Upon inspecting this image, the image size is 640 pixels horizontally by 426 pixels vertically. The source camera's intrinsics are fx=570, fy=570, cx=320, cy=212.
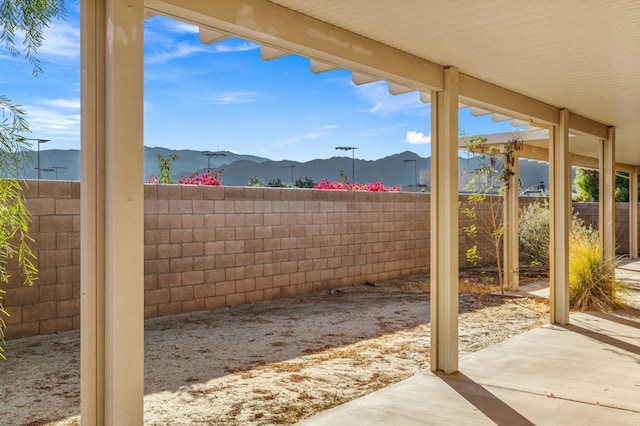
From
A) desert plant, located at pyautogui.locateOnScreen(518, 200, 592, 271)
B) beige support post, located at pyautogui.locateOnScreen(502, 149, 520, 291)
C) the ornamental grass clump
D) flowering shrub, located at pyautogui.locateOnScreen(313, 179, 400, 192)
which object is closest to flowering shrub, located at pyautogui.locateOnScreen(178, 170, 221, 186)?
flowering shrub, located at pyautogui.locateOnScreen(313, 179, 400, 192)

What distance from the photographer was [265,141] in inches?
1549

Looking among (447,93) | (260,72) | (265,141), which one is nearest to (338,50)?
(447,93)

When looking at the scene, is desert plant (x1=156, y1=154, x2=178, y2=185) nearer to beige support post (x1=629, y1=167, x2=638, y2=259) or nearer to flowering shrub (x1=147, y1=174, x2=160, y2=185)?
flowering shrub (x1=147, y1=174, x2=160, y2=185)

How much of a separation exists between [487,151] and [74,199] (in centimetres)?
586

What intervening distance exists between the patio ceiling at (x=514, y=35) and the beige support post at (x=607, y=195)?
261 centimetres

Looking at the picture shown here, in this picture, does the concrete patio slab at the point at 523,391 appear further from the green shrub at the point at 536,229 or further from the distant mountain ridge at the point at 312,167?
the distant mountain ridge at the point at 312,167

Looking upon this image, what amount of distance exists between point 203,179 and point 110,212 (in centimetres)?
551

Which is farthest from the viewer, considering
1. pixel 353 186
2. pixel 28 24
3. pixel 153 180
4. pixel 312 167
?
pixel 312 167

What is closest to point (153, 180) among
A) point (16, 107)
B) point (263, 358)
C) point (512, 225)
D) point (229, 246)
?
point (229, 246)

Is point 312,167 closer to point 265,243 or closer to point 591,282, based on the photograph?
point 265,243

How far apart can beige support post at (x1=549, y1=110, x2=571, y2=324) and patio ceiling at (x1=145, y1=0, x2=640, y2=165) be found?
3.49 feet

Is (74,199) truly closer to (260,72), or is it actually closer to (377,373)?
(377,373)

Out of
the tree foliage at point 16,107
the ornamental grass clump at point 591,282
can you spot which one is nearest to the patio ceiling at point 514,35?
the tree foliage at point 16,107

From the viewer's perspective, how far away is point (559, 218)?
639 cm
